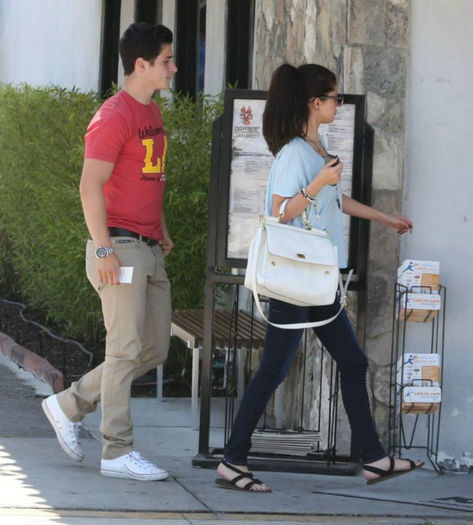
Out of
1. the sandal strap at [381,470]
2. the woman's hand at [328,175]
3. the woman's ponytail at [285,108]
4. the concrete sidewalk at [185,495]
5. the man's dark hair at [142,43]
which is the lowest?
the concrete sidewalk at [185,495]

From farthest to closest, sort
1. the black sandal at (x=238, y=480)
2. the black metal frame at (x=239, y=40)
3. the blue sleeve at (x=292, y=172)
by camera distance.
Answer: the black metal frame at (x=239, y=40), the black sandal at (x=238, y=480), the blue sleeve at (x=292, y=172)

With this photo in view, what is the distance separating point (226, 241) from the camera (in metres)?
6.05

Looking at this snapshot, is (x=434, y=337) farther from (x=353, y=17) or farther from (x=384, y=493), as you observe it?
(x=353, y=17)

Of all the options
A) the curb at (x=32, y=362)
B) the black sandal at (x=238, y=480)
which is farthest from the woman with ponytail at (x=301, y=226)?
the curb at (x=32, y=362)

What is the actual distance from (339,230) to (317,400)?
4.25 ft

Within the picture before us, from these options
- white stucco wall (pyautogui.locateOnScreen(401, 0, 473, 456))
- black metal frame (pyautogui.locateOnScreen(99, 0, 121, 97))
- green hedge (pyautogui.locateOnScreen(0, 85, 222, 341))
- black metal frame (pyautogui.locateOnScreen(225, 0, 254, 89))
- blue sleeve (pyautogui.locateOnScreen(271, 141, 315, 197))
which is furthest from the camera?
black metal frame (pyautogui.locateOnScreen(99, 0, 121, 97))

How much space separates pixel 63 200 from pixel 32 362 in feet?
3.82

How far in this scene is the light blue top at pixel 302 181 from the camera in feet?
17.5

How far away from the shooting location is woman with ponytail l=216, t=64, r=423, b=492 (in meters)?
5.36

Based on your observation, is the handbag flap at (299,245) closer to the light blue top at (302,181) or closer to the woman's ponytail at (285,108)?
the light blue top at (302,181)

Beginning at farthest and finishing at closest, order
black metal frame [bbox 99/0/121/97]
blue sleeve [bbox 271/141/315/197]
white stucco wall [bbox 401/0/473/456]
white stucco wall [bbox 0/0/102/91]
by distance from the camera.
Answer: white stucco wall [bbox 0/0/102/91] → black metal frame [bbox 99/0/121/97] → white stucco wall [bbox 401/0/473/456] → blue sleeve [bbox 271/141/315/197]

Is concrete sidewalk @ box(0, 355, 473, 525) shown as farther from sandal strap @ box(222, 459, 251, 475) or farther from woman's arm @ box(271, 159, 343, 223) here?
woman's arm @ box(271, 159, 343, 223)

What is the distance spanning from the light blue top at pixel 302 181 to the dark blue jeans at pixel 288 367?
0.35 m

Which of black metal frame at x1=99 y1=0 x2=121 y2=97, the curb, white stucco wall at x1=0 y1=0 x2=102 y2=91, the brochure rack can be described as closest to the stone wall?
the brochure rack
